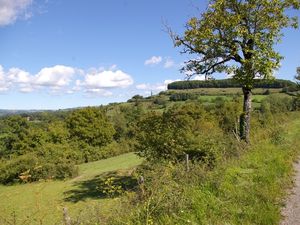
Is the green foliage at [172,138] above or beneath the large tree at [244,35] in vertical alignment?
beneath

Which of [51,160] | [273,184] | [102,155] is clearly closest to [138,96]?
[102,155]

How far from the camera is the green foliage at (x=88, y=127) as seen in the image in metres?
71.7

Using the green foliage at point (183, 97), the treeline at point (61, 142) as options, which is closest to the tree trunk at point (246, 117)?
the treeline at point (61, 142)

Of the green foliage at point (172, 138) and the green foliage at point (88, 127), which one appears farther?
the green foliage at point (88, 127)

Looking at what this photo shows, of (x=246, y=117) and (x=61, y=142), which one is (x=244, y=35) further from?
(x=61, y=142)

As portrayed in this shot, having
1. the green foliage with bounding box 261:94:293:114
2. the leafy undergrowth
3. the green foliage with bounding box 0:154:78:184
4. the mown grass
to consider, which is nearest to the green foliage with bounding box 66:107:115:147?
the green foliage with bounding box 0:154:78:184

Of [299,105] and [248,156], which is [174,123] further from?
[299,105]

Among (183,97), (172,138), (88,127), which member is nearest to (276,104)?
(88,127)

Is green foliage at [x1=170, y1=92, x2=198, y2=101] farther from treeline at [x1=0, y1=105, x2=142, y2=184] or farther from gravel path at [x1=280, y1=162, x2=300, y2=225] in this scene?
gravel path at [x1=280, y1=162, x2=300, y2=225]

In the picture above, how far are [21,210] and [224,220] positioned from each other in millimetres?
30566

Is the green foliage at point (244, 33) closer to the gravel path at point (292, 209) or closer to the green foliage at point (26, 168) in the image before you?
the gravel path at point (292, 209)

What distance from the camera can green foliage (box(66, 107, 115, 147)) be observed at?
235 ft

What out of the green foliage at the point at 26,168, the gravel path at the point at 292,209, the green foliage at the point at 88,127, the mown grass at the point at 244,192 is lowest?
the green foliage at the point at 26,168

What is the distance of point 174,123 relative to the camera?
20.3 meters
